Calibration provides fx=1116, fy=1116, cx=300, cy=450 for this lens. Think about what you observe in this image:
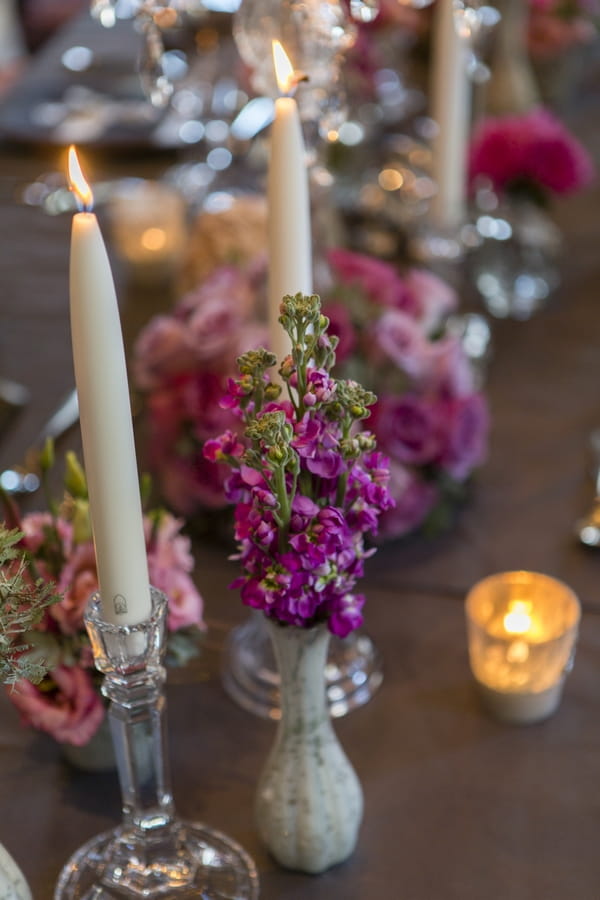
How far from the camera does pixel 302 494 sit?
2.01ft

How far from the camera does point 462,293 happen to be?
4.78ft

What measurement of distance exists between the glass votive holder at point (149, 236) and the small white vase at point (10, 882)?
89 cm

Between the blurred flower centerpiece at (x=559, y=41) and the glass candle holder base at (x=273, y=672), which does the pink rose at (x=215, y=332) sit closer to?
the glass candle holder base at (x=273, y=672)

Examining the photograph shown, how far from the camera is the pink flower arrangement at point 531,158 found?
1381 mm

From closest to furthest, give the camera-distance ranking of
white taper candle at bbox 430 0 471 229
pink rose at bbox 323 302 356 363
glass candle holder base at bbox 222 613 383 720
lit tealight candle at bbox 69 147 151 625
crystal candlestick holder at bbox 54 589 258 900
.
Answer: lit tealight candle at bbox 69 147 151 625 → crystal candlestick holder at bbox 54 589 258 900 → glass candle holder base at bbox 222 613 383 720 → pink rose at bbox 323 302 356 363 → white taper candle at bbox 430 0 471 229

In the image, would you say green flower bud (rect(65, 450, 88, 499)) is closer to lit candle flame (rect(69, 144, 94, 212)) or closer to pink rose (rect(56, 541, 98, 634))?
pink rose (rect(56, 541, 98, 634))

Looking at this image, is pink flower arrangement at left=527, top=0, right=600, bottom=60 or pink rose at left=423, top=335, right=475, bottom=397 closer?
pink rose at left=423, top=335, right=475, bottom=397

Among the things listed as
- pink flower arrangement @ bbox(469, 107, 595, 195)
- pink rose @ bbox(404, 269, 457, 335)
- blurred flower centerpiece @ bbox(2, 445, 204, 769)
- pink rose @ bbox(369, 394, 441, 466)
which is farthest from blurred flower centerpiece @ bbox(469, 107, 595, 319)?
blurred flower centerpiece @ bbox(2, 445, 204, 769)

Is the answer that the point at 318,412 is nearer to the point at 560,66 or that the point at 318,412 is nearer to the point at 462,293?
the point at 462,293

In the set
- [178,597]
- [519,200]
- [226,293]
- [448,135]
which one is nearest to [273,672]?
[178,597]

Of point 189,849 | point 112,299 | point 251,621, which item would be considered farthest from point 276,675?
point 112,299

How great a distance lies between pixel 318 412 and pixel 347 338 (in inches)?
15.8

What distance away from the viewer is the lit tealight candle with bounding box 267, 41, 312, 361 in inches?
25.5

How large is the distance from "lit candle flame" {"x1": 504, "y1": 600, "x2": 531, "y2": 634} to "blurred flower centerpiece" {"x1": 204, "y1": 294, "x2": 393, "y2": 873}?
260 mm
